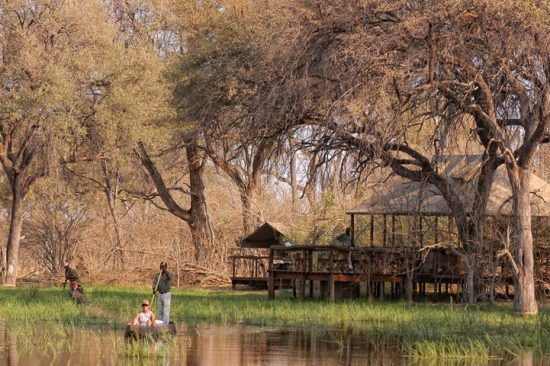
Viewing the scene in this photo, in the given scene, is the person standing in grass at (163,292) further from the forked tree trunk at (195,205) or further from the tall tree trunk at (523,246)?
the forked tree trunk at (195,205)

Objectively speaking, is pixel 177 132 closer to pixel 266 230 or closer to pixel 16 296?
pixel 266 230

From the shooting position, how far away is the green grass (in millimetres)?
20375

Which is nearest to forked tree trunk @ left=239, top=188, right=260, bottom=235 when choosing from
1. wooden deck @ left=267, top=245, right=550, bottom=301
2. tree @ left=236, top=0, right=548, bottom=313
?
wooden deck @ left=267, top=245, right=550, bottom=301

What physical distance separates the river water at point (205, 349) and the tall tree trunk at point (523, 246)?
5.99 m

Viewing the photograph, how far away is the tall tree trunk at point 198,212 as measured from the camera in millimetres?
48594

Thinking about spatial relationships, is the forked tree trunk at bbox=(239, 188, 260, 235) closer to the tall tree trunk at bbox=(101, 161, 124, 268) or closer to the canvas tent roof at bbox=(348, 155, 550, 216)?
the tall tree trunk at bbox=(101, 161, 124, 268)

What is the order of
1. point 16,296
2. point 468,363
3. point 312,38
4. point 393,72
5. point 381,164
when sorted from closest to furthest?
1. point 468,363
2. point 393,72
3. point 312,38
4. point 381,164
5. point 16,296

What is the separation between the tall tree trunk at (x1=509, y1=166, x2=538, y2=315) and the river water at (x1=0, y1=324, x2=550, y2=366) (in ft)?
19.6

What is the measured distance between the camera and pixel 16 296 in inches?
1309

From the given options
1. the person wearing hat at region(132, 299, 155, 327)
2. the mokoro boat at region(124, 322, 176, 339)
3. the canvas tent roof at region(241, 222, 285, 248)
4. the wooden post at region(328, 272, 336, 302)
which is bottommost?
the mokoro boat at region(124, 322, 176, 339)

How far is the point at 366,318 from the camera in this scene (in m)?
26.6

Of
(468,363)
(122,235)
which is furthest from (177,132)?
(468,363)

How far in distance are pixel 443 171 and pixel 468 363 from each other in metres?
17.1

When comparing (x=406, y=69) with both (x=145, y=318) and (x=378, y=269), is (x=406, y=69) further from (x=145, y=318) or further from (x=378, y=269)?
(x=378, y=269)
